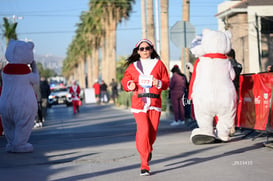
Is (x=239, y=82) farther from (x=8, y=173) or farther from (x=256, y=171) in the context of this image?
(x=8, y=173)

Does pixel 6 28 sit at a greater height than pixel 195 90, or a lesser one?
greater

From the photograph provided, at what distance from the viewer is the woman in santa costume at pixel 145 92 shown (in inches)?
286

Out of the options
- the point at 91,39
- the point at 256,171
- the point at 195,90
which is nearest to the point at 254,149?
the point at 195,90

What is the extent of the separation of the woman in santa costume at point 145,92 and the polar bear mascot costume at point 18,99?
349 centimetres

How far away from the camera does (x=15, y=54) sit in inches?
420

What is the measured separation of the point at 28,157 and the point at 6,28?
2030 inches

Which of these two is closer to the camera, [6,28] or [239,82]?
[239,82]

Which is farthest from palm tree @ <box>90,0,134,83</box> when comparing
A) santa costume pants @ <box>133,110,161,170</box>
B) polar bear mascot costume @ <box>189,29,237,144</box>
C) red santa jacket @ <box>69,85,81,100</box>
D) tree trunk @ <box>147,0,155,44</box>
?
santa costume pants @ <box>133,110,161,170</box>

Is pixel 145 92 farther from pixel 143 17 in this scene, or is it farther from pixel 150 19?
pixel 143 17

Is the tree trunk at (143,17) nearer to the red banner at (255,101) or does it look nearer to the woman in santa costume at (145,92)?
the red banner at (255,101)

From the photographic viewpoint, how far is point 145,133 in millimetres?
7254

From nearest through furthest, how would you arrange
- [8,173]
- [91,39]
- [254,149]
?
[8,173]
[254,149]
[91,39]

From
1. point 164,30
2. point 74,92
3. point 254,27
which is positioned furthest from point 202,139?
point 254,27

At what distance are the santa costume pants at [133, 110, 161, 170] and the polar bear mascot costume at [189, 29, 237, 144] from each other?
277 cm
